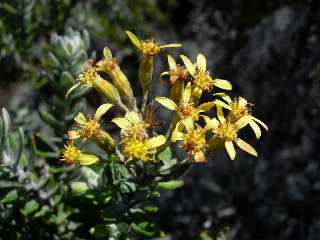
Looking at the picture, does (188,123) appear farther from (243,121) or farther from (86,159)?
(86,159)

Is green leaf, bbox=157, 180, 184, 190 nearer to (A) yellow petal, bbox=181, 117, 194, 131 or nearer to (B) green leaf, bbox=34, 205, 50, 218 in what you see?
(A) yellow petal, bbox=181, 117, 194, 131

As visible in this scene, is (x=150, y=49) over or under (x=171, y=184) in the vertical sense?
over

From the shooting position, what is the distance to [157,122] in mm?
2201

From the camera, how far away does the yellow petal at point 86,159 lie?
6.81 feet

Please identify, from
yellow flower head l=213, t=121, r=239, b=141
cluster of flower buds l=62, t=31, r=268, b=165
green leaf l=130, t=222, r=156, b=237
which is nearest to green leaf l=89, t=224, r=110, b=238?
green leaf l=130, t=222, r=156, b=237

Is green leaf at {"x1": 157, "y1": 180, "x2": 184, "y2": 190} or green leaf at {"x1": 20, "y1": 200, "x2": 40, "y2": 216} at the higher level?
green leaf at {"x1": 157, "y1": 180, "x2": 184, "y2": 190}

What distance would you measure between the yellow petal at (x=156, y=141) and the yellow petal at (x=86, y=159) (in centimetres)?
22

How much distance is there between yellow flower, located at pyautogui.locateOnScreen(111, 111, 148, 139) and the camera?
2.05 m

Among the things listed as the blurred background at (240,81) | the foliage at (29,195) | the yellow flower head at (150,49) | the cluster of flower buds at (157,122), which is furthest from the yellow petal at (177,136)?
the blurred background at (240,81)

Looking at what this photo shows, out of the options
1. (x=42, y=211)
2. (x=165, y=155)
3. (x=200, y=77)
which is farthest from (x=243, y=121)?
(x=42, y=211)

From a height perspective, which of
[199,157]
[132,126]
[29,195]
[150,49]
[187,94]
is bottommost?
[29,195]

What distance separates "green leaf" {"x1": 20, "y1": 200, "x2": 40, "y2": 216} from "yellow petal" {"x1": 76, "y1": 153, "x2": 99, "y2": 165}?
1.81 ft

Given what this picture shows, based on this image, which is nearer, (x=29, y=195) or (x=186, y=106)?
(x=186, y=106)

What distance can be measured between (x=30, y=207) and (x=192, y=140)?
90 centimetres
